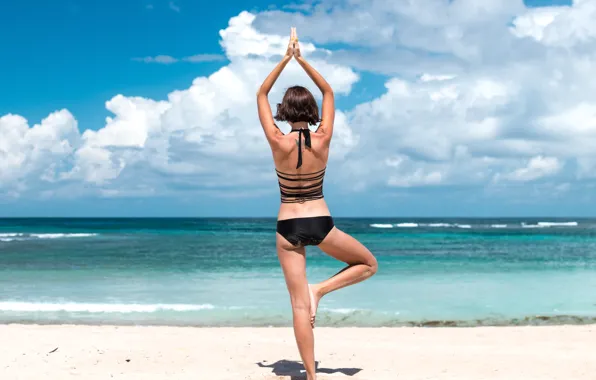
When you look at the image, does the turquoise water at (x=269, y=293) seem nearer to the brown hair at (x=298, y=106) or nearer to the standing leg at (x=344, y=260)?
the standing leg at (x=344, y=260)

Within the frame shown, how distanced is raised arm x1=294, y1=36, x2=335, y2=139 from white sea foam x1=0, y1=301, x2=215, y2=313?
8061mm

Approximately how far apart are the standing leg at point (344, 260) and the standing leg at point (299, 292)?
0.32 ft

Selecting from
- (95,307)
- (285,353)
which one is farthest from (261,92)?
(95,307)

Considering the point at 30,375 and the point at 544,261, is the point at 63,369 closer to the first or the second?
the point at 30,375

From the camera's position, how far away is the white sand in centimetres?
605

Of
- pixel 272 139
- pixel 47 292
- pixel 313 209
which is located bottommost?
pixel 47 292

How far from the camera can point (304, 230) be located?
15.2 ft

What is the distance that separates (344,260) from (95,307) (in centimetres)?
853

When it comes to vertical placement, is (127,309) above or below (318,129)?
below

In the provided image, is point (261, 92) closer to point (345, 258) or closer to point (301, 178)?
point (301, 178)

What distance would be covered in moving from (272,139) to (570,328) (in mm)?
6951

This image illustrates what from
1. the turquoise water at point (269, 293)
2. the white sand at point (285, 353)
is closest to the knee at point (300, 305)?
the white sand at point (285, 353)

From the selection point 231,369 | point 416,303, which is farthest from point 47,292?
point 231,369

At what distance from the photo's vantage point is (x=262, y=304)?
1239cm
